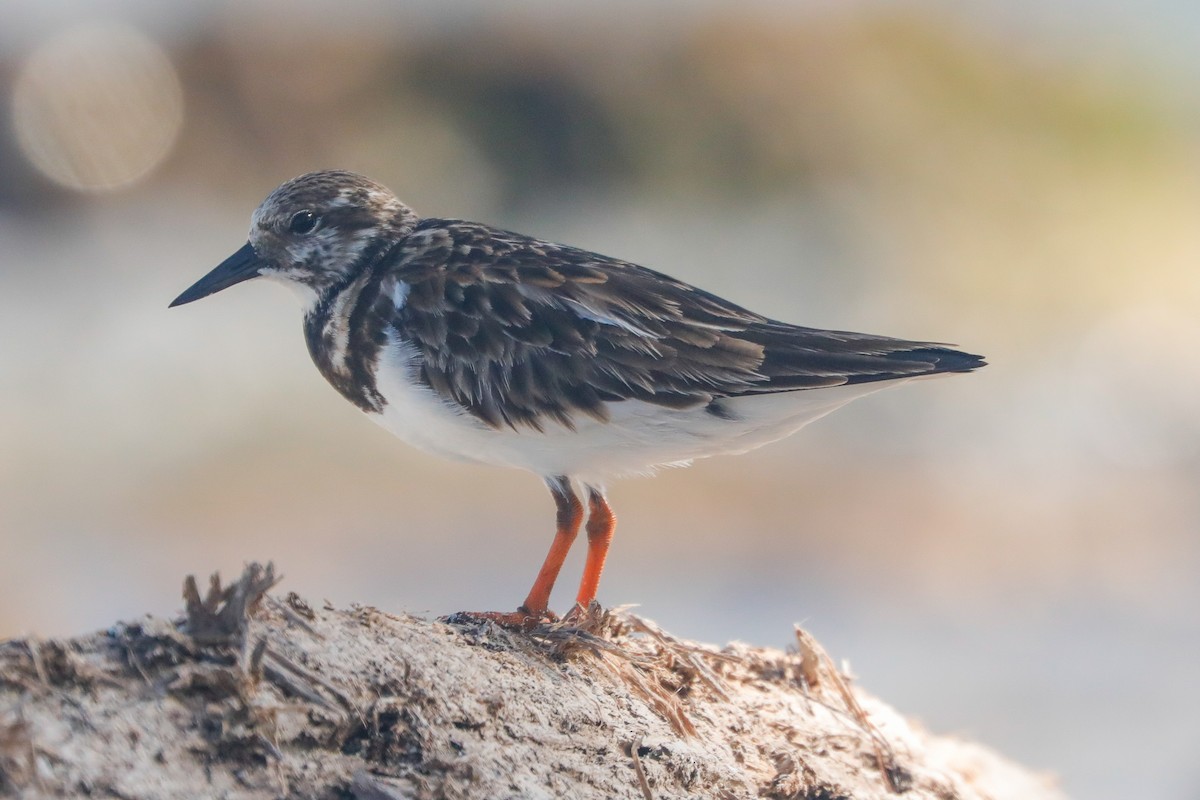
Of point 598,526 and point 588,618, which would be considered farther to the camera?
point 598,526

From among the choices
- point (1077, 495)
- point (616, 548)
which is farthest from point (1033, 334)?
point (616, 548)

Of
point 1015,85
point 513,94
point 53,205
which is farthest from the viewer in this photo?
point 1015,85

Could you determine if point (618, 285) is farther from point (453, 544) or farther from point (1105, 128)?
point (1105, 128)

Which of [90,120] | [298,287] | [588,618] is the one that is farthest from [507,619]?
[90,120]

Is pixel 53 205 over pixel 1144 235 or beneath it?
beneath

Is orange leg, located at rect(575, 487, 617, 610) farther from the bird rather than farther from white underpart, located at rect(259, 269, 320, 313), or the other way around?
white underpart, located at rect(259, 269, 320, 313)

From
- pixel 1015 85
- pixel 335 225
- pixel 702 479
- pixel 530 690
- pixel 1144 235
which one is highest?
pixel 1015 85

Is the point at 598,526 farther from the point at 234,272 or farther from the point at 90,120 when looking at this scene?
the point at 90,120
